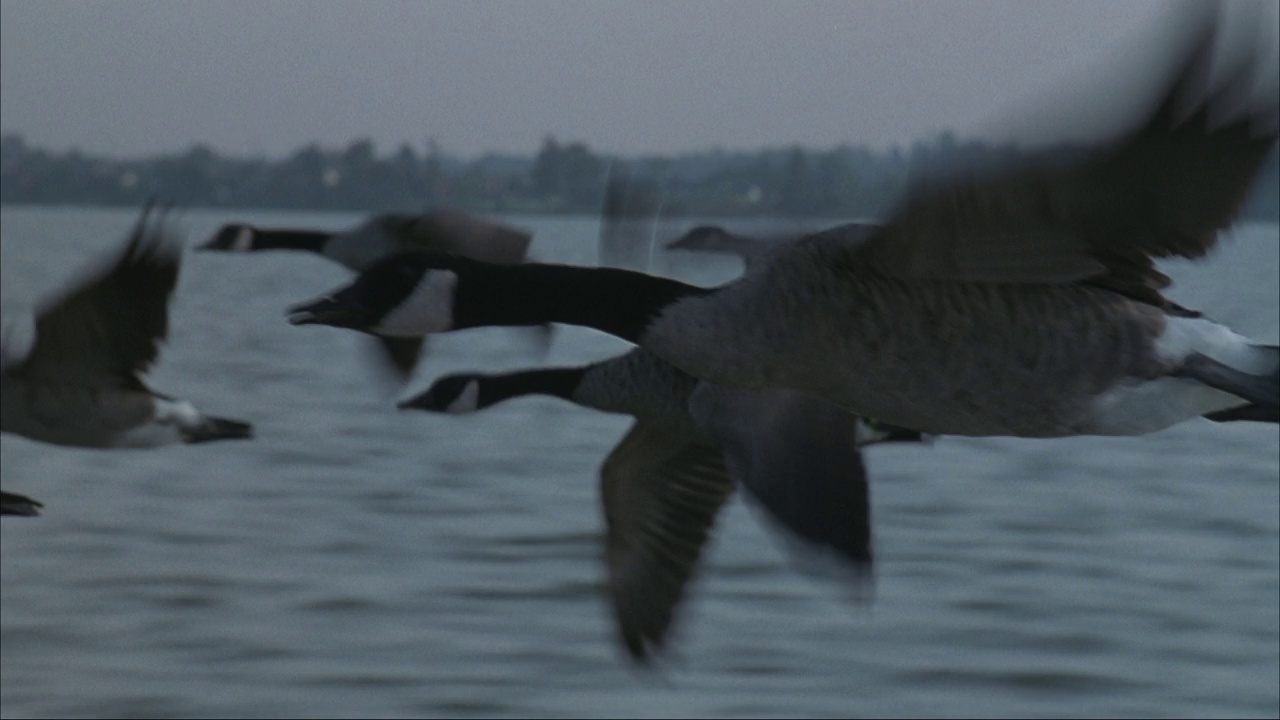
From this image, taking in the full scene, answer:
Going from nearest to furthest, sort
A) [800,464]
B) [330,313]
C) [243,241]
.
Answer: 1. [330,313]
2. [800,464]
3. [243,241]

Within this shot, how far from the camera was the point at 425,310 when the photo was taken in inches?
215

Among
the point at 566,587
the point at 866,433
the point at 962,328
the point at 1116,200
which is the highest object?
the point at 1116,200

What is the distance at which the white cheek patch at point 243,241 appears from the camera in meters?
12.2

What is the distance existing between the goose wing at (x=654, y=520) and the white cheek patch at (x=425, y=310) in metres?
2.07

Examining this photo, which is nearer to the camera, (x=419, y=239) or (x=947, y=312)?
(x=947, y=312)

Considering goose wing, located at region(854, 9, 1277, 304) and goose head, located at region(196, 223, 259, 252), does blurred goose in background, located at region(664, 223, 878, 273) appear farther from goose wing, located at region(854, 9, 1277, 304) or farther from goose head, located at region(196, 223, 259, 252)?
goose head, located at region(196, 223, 259, 252)

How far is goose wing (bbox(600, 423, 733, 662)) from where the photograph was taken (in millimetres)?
7391

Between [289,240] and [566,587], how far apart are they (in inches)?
107

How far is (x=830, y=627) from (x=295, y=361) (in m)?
16.2

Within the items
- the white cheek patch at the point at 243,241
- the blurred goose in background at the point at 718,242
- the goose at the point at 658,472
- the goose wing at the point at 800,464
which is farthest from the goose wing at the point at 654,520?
the white cheek patch at the point at 243,241

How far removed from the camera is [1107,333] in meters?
4.95

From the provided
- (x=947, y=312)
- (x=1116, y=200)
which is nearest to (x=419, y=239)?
(x=947, y=312)

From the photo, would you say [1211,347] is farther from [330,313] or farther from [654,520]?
[654,520]

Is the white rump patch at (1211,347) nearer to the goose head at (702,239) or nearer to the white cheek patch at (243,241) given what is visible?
the goose head at (702,239)
